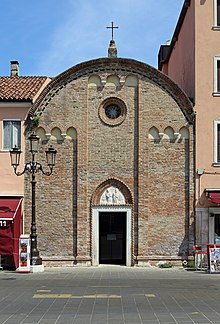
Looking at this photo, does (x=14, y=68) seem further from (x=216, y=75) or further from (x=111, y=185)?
(x=216, y=75)

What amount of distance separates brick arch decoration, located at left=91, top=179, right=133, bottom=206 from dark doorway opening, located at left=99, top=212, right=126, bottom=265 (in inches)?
45.9

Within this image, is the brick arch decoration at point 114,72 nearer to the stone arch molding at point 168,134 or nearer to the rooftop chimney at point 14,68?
the stone arch molding at point 168,134

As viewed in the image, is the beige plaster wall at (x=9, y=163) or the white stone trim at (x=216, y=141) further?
the beige plaster wall at (x=9, y=163)

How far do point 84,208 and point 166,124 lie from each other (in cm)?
516

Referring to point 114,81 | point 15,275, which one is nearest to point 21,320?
point 15,275

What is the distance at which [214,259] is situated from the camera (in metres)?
22.4

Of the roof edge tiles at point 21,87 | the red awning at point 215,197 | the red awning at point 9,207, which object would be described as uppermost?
the roof edge tiles at point 21,87

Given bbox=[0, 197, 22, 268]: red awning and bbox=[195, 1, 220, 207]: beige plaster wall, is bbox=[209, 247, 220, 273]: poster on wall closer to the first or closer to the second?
bbox=[195, 1, 220, 207]: beige plaster wall

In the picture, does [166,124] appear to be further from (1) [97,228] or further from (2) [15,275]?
(2) [15,275]

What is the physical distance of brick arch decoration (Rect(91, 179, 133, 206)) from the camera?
25.0 metres

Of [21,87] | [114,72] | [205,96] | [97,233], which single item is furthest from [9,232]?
[205,96]

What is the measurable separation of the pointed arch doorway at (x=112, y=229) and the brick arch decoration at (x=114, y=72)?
467 centimetres

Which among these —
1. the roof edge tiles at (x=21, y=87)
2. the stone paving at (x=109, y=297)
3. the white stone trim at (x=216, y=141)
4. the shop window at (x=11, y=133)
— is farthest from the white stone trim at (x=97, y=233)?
the roof edge tiles at (x=21, y=87)

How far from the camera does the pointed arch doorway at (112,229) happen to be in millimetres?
24859
